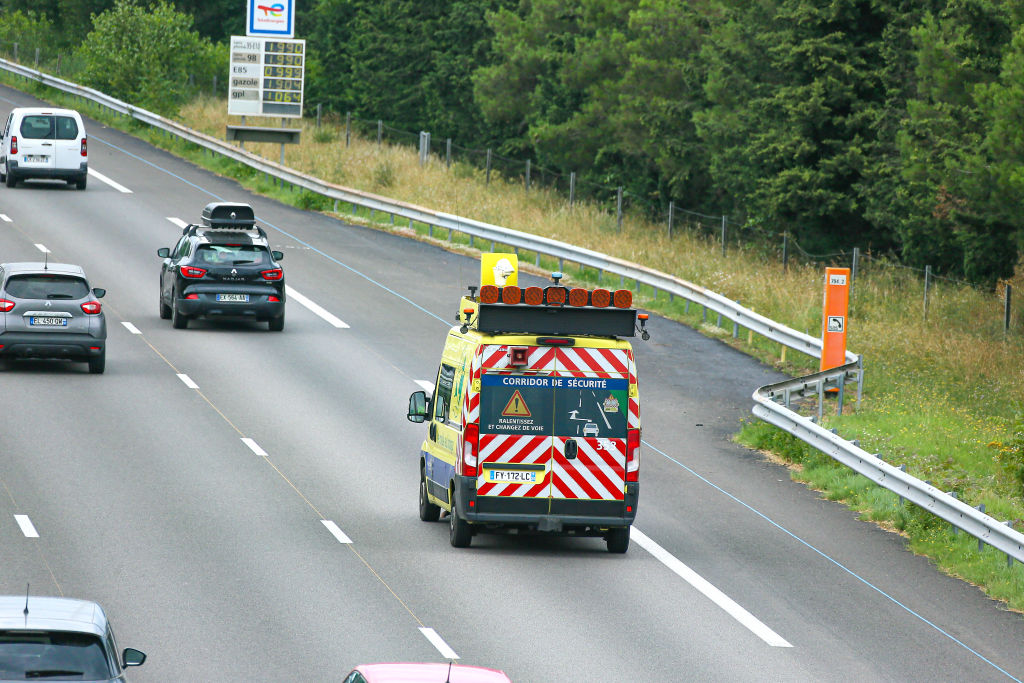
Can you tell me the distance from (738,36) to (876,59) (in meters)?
5.58

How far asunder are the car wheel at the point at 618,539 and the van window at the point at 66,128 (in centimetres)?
2959

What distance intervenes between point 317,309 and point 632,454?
15.4 m

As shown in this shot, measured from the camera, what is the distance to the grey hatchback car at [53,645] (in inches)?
331

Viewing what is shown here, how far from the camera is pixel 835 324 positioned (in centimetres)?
2372

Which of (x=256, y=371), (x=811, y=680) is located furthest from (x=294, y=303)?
(x=811, y=680)

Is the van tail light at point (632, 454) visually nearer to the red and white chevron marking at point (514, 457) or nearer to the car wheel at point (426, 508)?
the red and white chevron marking at point (514, 457)

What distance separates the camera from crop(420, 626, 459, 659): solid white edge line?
492 inches

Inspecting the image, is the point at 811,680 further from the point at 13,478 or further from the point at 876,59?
the point at 876,59

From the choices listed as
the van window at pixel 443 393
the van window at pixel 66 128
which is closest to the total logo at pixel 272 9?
the van window at pixel 66 128

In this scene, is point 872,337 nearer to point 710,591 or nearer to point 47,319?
point 710,591

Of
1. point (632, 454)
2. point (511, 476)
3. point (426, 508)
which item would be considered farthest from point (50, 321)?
point (632, 454)

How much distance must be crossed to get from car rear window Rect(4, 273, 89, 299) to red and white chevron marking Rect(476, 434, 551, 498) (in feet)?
34.4

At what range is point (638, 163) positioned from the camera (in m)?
53.9

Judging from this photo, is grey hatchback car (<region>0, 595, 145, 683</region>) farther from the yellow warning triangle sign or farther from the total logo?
the total logo
